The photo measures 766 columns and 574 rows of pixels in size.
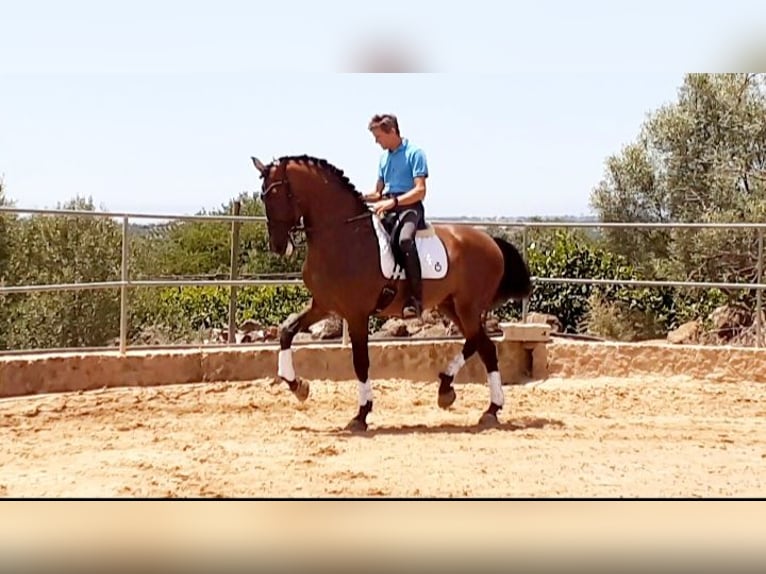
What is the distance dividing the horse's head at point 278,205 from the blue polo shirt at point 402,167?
25.9 inches

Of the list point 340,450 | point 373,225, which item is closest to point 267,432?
point 340,450

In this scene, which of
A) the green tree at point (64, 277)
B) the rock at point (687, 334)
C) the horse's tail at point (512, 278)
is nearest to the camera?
the horse's tail at point (512, 278)

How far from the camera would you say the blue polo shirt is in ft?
21.7

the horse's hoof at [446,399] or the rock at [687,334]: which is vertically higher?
the rock at [687,334]

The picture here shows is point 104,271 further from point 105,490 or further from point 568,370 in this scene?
point 105,490

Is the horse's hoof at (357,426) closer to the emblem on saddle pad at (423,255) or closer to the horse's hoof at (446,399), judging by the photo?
the horse's hoof at (446,399)

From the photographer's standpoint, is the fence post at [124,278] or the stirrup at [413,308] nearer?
the stirrup at [413,308]

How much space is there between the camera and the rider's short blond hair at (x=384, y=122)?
6629mm

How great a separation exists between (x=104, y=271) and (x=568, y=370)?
501 inches

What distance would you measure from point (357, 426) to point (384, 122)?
1.95 m

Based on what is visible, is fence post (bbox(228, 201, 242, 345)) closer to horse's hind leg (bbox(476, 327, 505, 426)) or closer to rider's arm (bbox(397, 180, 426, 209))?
horse's hind leg (bbox(476, 327, 505, 426))

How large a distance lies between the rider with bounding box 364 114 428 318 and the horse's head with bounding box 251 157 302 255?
56 centimetres

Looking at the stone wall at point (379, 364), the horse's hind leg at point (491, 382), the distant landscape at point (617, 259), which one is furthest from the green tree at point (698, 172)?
the horse's hind leg at point (491, 382)

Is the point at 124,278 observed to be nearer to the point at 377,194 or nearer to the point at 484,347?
the point at 377,194
